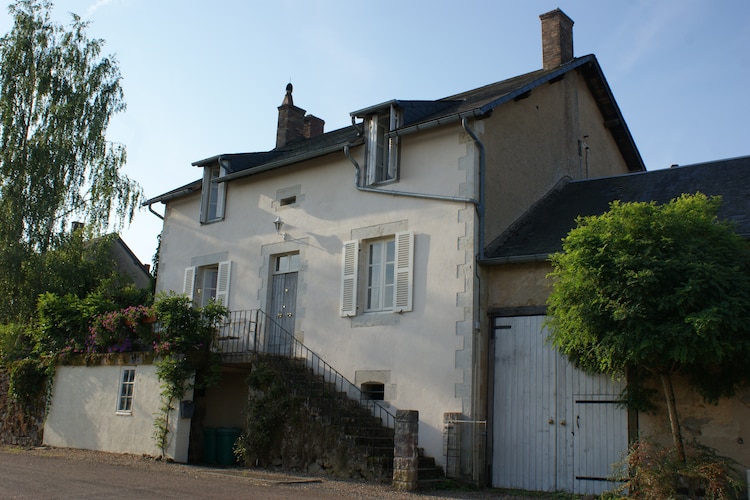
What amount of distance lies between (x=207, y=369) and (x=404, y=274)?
4046mm

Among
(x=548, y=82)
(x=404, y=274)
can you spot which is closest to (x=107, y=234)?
(x=404, y=274)

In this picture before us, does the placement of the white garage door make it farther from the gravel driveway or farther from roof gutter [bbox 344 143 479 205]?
roof gutter [bbox 344 143 479 205]

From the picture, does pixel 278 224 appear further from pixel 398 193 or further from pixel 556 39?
pixel 556 39

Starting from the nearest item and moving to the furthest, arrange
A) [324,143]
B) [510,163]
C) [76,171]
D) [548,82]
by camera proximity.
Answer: [510,163] < [548,82] < [324,143] < [76,171]

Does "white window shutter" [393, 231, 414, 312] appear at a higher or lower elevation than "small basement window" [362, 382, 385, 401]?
higher

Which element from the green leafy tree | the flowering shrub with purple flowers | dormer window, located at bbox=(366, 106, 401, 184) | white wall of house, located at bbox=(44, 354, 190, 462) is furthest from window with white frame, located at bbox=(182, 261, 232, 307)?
the green leafy tree

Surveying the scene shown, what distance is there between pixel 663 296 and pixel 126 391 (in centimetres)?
983

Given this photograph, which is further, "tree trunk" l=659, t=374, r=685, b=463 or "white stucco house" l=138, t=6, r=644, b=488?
"white stucco house" l=138, t=6, r=644, b=488

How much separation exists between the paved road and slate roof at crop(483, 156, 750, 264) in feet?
14.7

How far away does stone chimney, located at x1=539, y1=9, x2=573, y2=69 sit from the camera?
15.3m

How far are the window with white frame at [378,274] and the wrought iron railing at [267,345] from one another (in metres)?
1.13

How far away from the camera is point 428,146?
12.3 meters

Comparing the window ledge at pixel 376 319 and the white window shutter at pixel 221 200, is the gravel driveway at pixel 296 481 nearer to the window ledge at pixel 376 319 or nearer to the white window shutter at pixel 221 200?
the window ledge at pixel 376 319

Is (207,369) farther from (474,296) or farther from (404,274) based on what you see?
(474,296)
